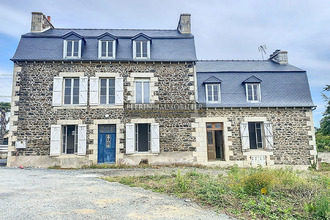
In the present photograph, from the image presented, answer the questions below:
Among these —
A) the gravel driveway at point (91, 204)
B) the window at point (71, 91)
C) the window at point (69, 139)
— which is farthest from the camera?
the window at point (71, 91)

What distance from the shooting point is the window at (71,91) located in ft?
34.6

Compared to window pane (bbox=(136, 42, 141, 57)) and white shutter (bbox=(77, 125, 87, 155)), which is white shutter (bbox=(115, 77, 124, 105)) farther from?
white shutter (bbox=(77, 125, 87, 155))

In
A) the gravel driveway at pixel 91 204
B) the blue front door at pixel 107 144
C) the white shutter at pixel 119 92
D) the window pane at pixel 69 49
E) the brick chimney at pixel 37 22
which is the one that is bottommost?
the gravel driveway at pixel 91 204

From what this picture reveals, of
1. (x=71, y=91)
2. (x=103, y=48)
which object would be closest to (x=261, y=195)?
(x=71, y=91)

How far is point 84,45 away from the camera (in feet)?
36.5

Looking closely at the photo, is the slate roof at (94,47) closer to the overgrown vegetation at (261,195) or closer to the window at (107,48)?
the window at (107,48)

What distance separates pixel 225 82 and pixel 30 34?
10.7m

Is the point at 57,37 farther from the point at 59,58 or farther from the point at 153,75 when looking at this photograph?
the point at 153,75

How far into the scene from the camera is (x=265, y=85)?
11695 millimetres

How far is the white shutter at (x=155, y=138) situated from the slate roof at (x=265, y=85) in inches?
105

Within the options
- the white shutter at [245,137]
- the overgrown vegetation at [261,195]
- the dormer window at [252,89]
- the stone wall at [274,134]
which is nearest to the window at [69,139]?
the overgrown vegetation at [261,195]

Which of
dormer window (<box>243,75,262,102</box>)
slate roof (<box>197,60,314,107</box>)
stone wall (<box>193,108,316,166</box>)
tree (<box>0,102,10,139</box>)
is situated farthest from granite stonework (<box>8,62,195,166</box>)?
tree (<box>0,102,10,139</box>)

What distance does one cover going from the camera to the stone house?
402 inches

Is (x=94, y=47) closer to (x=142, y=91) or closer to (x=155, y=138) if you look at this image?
(x=142, y=91)
